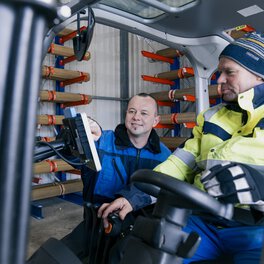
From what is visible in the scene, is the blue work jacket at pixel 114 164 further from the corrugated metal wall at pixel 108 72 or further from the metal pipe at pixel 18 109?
the corrugated metal wall at pixel 108 72

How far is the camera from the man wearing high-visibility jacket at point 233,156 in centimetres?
100

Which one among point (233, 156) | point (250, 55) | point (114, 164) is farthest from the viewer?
point (114, 164)

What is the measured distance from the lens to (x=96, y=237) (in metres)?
1.84

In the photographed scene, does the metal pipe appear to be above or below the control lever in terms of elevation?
above

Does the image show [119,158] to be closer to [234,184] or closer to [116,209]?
[116,209]

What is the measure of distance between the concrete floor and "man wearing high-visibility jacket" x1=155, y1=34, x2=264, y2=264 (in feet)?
7.05

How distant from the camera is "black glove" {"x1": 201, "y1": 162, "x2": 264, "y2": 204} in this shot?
985 mm

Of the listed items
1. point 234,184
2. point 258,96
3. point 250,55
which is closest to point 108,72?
point 250,55

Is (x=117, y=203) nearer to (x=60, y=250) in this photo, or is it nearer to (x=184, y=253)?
(x=60, y=250)

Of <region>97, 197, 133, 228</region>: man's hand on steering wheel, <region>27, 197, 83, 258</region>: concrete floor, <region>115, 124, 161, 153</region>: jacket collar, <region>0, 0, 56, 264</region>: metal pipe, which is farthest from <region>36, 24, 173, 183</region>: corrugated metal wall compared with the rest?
<region>0, 0, 56, 264</region>: metal pipe

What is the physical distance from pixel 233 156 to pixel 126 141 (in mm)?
967

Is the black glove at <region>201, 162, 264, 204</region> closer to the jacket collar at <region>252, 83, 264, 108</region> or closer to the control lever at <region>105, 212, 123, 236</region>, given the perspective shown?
the jacket collar at <region>252, 83, 264, 108</region>

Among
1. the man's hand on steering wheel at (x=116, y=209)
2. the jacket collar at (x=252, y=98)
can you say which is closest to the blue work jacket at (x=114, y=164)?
the man's hand on steering wheel at (x=116, y=209)

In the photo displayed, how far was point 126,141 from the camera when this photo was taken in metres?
2.13
